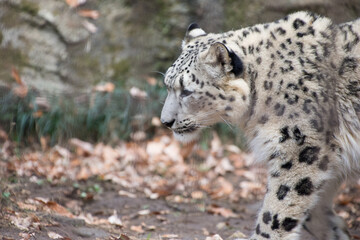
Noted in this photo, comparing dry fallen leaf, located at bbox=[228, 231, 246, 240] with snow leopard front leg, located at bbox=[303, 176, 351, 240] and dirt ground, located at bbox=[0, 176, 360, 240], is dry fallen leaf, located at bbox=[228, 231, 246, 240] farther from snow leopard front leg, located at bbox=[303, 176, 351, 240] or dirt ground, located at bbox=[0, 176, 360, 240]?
snow leopard front leg, located at bbox=[303, 176, 351, 240]

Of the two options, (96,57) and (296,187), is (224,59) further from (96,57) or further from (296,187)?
(96,57)

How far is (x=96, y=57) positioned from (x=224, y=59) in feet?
18.2

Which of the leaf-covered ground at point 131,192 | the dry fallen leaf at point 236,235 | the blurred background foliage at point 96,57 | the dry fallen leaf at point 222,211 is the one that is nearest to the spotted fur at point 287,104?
the dry fallen leaf at point 236,235

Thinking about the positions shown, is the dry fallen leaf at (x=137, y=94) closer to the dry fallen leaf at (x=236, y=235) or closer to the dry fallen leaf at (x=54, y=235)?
the dry fallen leaf at (x=236, y=235)

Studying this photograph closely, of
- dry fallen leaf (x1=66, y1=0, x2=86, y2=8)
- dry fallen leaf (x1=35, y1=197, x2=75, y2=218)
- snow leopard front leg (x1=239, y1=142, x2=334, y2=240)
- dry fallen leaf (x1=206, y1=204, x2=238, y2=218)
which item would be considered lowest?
A: dry fallen leaf (x1=35, y1=197, x2=75, y2=218)

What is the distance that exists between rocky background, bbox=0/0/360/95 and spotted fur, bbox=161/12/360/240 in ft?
14.1

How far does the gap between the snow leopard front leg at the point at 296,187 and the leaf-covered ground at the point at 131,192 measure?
4.09ft

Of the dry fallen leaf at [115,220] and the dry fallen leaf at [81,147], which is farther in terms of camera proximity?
the dry fallen leaf at [81,147]

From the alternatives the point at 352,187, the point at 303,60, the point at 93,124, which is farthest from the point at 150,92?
the point at 303,60

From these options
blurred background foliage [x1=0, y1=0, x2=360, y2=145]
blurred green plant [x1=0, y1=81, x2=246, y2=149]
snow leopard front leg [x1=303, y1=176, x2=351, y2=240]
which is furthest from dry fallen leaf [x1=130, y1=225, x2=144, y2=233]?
blurred background foliage [x1=0, y1=0, x2=360, y2=145]

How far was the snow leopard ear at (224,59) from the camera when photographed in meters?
5.18

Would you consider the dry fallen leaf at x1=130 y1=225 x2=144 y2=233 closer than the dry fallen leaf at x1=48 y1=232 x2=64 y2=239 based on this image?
No

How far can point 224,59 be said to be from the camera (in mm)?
5227

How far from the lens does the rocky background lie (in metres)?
9.75
